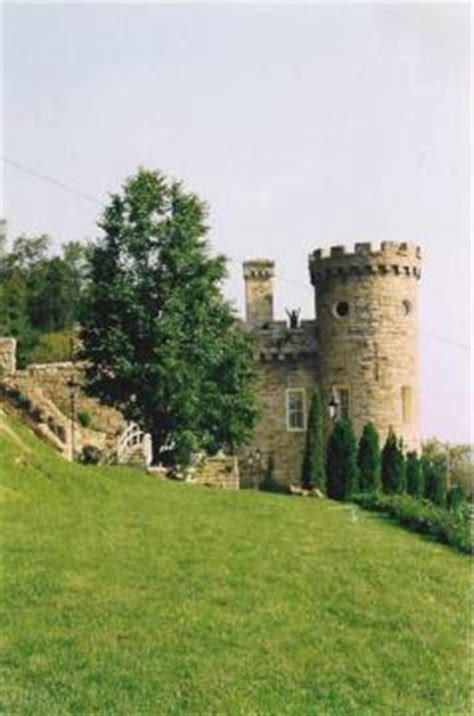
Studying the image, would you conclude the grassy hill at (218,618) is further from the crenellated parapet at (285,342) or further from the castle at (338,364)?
the crenellated parapet at (285,342)

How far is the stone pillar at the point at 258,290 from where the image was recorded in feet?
142

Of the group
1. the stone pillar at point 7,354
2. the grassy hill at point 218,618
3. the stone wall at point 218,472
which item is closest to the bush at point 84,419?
the stone pillar at point 7,354

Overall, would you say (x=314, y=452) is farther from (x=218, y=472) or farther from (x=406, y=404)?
(x=218, y=472)

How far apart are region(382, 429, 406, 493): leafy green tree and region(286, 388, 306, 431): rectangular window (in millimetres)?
5268

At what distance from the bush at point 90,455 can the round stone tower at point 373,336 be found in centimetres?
1222

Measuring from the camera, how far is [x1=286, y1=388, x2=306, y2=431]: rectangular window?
136ft

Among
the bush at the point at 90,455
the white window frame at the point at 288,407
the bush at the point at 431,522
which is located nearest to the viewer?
the bush at the point at 431,522

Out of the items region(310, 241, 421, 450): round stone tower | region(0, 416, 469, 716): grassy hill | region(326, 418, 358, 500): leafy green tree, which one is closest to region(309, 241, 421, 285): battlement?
region(310, 241, 421, 450): round stone tower

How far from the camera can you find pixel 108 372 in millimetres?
29906

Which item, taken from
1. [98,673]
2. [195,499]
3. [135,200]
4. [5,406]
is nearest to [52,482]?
[195,499]

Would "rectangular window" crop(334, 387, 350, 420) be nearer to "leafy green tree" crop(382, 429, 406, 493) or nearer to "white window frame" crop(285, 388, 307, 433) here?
"white window frame" crop(285, 388, 307, 433)

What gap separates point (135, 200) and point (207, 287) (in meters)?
2.60

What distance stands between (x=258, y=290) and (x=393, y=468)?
9.84 metres

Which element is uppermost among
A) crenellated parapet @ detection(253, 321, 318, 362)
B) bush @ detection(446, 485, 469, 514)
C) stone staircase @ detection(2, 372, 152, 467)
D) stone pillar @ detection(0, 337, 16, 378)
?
crenellated parapet @ detection(253, 321, 318, 362)
